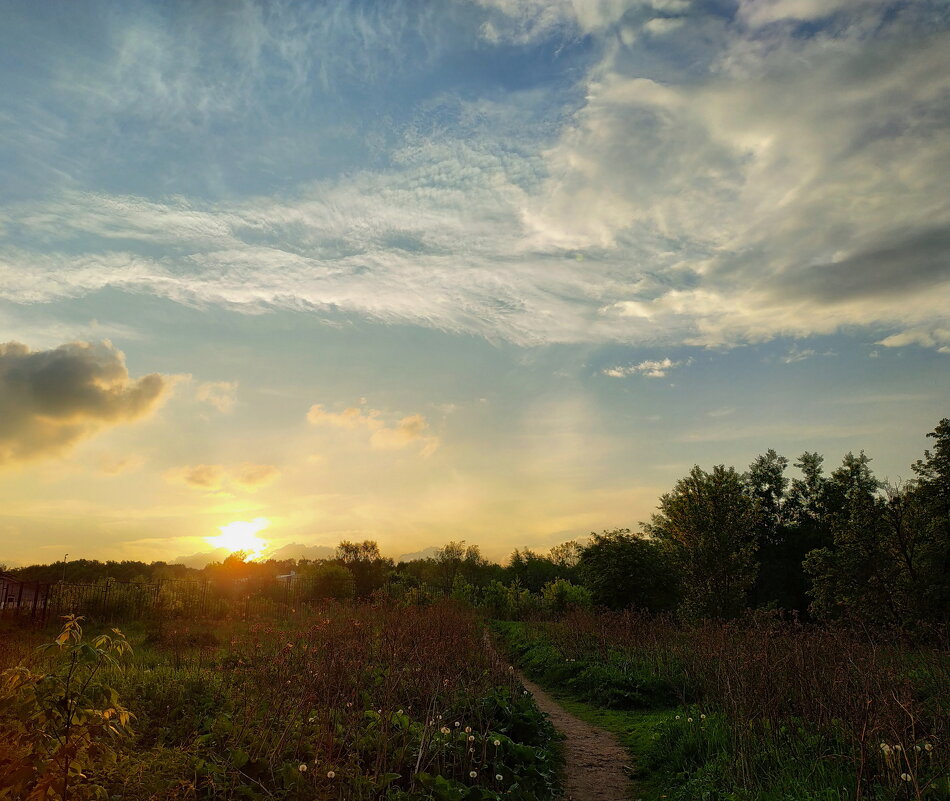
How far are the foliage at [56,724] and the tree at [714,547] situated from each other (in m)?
21.3

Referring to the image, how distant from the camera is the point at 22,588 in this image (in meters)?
21.5

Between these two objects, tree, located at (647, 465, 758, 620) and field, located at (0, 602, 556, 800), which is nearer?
field, located at (0, 602, 556, 800)

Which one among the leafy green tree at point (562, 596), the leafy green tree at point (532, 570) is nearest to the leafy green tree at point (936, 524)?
the leafy green tree at point (562, 596)

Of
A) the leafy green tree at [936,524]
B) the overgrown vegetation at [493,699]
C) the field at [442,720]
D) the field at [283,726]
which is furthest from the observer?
the leafy green tree at [936,524]

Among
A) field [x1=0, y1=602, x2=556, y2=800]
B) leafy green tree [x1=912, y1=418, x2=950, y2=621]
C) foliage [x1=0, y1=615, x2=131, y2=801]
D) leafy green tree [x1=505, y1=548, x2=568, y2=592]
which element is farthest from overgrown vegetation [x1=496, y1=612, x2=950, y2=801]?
leafy green tree [x1=505, y1=548, x2=568, y2=592]

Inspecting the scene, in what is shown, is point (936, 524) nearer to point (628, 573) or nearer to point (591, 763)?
point (628, 573)

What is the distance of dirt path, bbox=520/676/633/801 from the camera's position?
23.8ft

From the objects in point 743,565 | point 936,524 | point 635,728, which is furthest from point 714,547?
point 635,728

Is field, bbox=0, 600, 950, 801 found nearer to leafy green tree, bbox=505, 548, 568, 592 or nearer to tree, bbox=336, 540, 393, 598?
tree, bbox=336, 540, 393, 598

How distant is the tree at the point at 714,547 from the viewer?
2334 centimetres

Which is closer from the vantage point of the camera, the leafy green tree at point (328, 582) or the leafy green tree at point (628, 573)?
the leafy green tree at point (628, 573)

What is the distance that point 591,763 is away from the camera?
27.2ft

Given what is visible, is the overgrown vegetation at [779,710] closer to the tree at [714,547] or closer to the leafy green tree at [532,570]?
the tree at [714,547]

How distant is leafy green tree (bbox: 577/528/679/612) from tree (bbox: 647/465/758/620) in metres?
0.67
